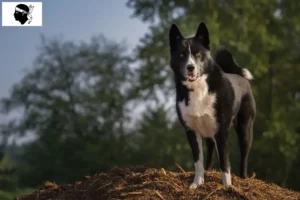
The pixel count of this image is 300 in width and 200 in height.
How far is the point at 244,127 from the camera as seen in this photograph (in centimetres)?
748

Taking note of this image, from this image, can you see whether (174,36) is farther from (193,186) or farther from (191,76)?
(193,186)

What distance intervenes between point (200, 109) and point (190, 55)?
653 mm

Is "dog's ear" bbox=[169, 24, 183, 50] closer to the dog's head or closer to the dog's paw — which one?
the dog's head

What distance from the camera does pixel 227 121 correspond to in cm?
645

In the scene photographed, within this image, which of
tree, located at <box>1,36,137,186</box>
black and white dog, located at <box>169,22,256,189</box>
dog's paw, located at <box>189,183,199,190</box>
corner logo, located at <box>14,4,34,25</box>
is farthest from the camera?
tree, located at <box>1,36,137,186</box>

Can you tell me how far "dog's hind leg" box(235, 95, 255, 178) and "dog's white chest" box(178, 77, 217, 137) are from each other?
1.11 m

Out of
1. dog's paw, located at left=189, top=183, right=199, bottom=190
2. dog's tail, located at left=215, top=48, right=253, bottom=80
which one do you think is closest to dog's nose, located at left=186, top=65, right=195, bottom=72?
dog's paw, located at left=189, top=183, right=199, bottom=190

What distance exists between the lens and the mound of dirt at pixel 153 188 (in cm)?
620

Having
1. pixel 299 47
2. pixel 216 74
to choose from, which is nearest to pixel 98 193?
pixel 216 74

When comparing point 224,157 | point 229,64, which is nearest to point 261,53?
point 229,64

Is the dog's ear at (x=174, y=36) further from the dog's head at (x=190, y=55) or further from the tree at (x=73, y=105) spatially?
the tree at (x=73, y=105)

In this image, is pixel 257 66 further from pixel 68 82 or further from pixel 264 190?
pixel 264 190

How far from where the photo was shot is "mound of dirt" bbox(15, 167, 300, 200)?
6.20 meters

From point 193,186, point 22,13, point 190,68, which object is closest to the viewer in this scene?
point 190,68
